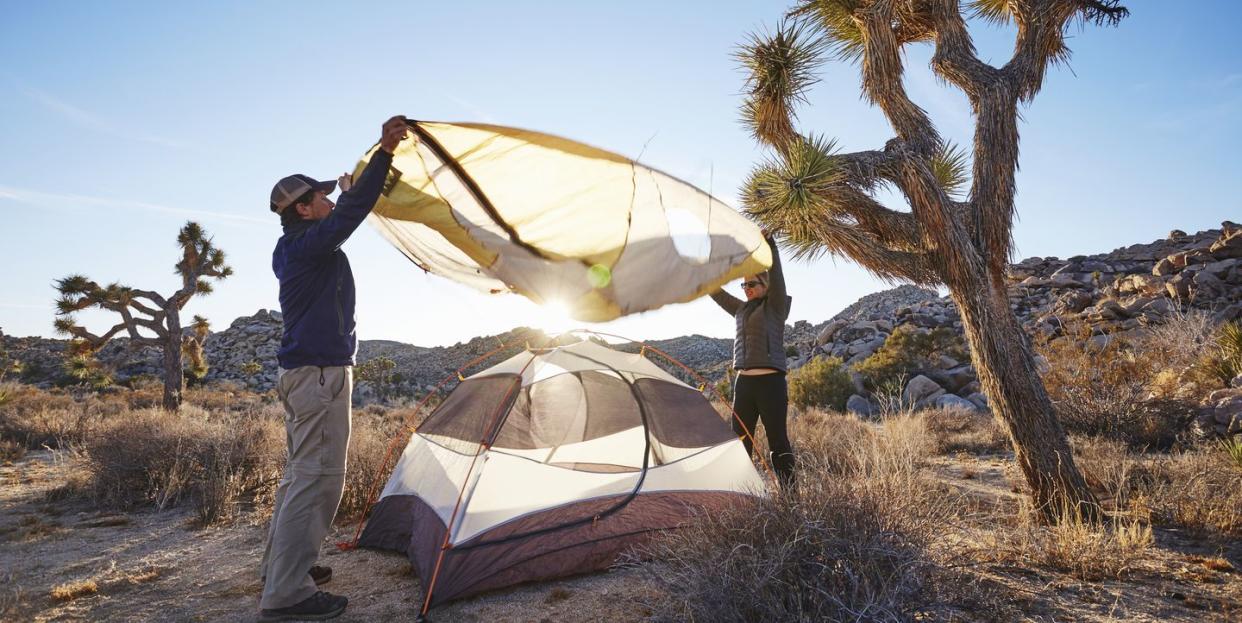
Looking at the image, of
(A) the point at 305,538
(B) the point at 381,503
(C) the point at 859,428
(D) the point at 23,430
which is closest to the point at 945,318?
(C) the point at 859,428

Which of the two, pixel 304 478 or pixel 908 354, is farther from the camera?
pixel 908 354

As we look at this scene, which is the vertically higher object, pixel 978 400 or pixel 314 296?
pixel 314 296

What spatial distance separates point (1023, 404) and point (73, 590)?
668 cm

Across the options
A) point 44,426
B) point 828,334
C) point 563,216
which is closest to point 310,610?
point 563,216

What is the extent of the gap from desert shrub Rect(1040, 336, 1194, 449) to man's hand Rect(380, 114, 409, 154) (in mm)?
7386

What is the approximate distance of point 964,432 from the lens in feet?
31.1

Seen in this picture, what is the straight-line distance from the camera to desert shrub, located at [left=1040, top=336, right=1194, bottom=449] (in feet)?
23.6

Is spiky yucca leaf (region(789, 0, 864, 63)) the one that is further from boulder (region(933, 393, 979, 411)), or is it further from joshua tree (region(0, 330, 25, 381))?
joshua tree (region(0, 330, 25, 381))

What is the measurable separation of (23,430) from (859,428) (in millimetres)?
13072

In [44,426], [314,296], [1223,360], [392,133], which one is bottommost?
[44,426]

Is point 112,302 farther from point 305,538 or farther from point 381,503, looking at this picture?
point 305,538

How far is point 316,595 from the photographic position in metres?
3.48

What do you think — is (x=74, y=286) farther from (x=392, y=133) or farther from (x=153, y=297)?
(x=392, y=133)

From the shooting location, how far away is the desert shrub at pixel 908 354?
13.9 m
